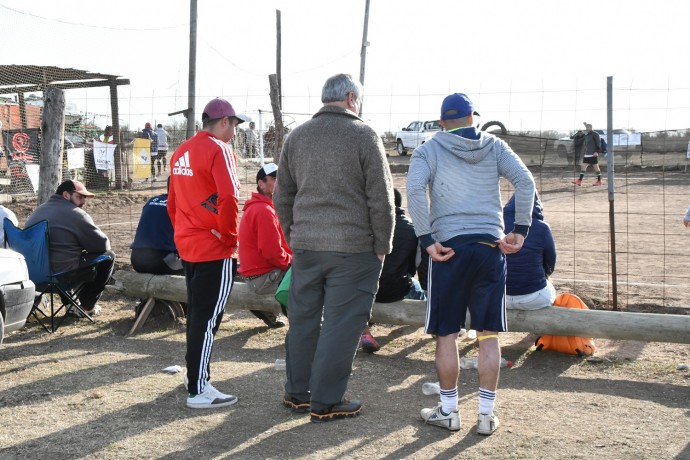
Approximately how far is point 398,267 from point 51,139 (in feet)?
16.5

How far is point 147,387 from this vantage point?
18.3ft

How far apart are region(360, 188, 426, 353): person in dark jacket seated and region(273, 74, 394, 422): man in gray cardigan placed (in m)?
1.57

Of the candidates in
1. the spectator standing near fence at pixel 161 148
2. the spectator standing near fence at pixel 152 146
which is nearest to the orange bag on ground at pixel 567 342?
the spectator standing near fence at pixel 152 146

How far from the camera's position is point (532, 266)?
239 inches

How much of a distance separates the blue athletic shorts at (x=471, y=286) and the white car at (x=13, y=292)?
332cm

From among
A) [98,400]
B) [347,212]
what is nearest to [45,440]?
[98,400]

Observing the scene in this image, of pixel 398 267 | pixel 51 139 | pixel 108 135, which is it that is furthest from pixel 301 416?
pixel 108 135

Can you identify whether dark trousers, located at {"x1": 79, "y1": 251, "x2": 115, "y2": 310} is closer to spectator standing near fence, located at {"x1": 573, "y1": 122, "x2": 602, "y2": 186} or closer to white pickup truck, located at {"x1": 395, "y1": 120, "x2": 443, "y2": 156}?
Answer: spectator standing near fence, located at {"x1": 573, "y1": 122, "x2": 602, "y2": 186}

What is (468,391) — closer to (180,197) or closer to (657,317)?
(657,317)

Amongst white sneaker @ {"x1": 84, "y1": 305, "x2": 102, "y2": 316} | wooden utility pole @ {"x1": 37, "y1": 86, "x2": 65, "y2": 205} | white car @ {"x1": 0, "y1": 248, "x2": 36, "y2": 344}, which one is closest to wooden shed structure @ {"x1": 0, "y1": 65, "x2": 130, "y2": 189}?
wooden utility pole @ {"x1": 37, "y1": 86, "x2": 65, "y2": 205}

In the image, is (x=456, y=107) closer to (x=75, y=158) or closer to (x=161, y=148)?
(x=75, y=158)

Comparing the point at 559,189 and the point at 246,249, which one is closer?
the point at 246,249

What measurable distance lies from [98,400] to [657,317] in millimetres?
3905

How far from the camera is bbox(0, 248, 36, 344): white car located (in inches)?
241
